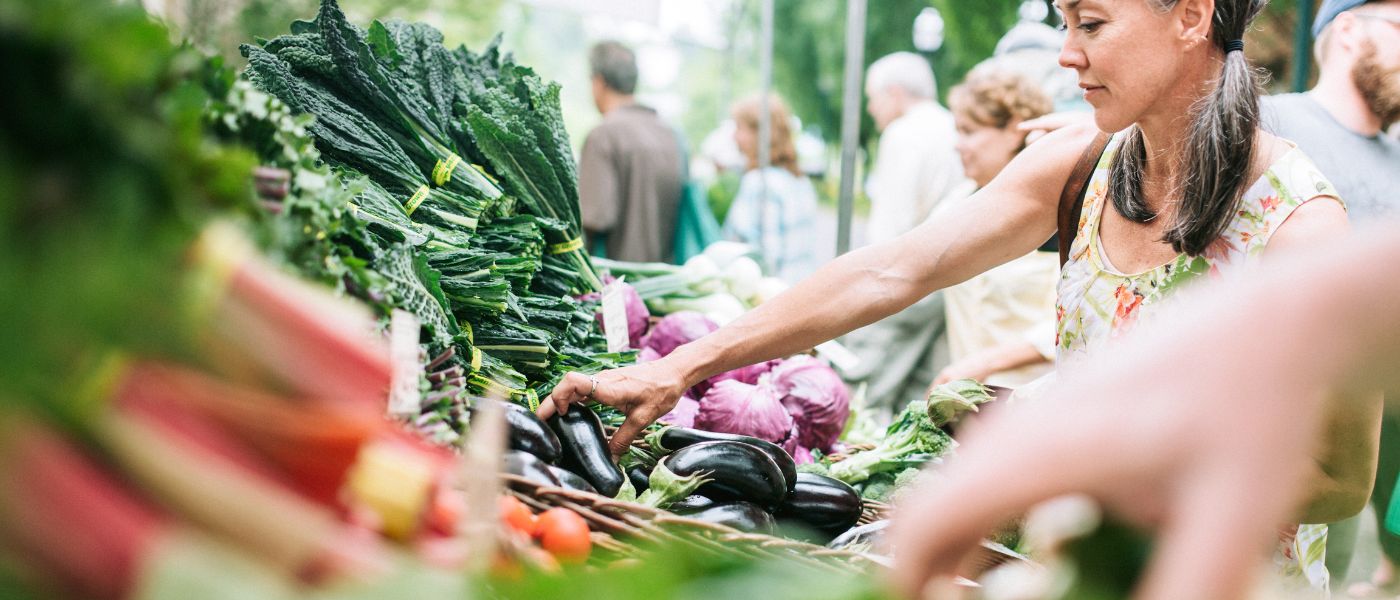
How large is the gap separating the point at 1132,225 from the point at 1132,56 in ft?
1.11

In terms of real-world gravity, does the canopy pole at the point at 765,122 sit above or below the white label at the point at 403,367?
above

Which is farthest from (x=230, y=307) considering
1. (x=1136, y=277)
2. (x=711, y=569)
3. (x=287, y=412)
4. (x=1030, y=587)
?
→ (x=1136, y=277)

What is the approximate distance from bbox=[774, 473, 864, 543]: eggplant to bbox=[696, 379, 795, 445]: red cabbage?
1.53 ft

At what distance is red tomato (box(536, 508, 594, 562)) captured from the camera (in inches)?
54.7

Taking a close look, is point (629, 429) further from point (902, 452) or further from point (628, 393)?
point (902, 452)

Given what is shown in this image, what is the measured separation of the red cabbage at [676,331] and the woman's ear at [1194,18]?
5.06 ft

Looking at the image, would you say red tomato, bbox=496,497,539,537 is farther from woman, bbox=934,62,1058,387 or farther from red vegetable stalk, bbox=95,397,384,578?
woman, bbox=934,62,1058,387

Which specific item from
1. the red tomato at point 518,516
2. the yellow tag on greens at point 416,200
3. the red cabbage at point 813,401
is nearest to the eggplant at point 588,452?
the red tomato at point 518,516

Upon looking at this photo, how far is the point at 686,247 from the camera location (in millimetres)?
5867

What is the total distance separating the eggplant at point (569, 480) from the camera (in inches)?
67.5

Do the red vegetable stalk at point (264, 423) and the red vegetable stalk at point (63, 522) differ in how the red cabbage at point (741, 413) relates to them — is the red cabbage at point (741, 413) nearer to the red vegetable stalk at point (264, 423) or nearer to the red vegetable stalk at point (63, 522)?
the red vegetable stalk at point (264, 423)

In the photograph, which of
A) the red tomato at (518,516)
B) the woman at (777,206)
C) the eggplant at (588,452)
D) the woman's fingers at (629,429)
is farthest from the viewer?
the woman at (777,206)

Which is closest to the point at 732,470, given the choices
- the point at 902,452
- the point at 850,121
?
the point at 902,452

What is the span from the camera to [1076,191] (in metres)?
2.24
